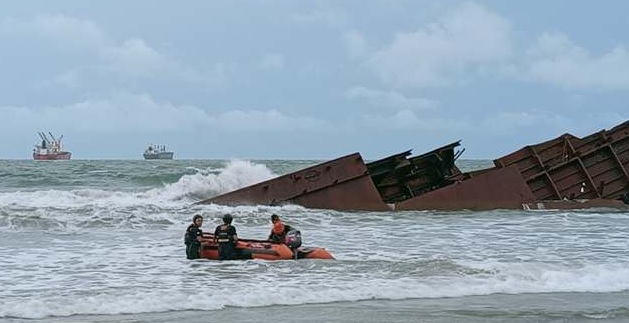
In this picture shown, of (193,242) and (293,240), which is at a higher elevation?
(193,242)

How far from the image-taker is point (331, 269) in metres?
12.6

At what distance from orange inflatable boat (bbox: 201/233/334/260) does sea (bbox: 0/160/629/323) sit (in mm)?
303

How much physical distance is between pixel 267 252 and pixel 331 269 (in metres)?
1.56

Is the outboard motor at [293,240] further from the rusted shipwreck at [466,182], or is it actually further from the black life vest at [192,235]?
the rusted shipwreck at [466,182]

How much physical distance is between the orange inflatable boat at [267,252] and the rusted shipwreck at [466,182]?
7163 millimetres

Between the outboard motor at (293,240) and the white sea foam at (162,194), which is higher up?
the white sea foam at (162,194)

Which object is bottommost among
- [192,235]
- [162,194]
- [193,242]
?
[193,242]

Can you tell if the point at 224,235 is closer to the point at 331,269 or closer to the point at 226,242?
the point at 226,242

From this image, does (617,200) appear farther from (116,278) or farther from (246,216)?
(116,278)

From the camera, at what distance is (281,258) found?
1357 cm

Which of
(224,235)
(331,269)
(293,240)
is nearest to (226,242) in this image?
A: (224,235)

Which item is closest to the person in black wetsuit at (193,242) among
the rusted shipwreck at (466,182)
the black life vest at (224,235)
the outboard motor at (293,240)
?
the black life vest at (224,235)

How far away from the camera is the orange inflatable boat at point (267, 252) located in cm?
1364

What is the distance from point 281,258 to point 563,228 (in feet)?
25.9
